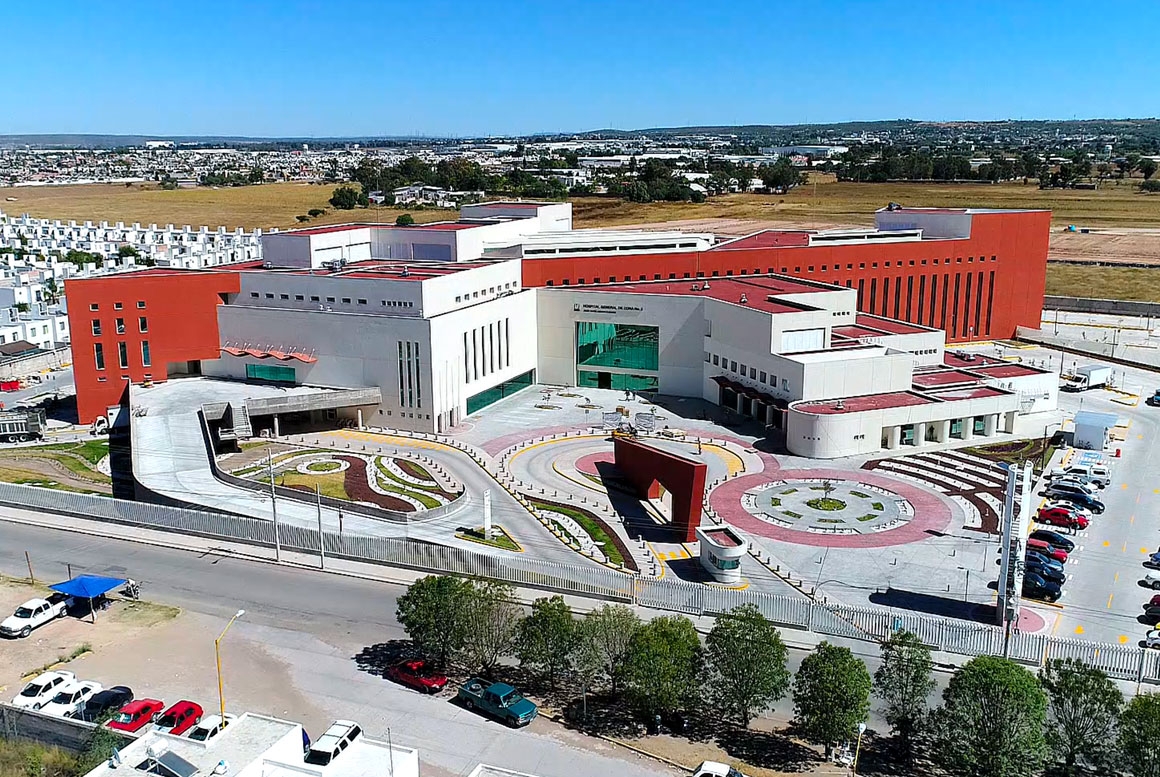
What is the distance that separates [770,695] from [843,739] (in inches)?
104

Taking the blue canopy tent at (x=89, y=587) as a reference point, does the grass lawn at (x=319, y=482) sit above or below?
below

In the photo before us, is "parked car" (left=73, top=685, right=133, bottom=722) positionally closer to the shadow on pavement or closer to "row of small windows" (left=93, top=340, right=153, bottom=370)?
the shadow on pavement

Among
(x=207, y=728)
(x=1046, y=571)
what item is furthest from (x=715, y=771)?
(x=1046, y=571)

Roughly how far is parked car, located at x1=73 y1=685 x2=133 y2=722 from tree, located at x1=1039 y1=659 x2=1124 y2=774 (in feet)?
97.9

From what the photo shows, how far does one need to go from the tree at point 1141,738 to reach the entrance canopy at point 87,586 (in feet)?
123

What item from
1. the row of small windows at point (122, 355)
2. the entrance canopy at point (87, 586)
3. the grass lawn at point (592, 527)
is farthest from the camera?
the row of small windows at point (122, 355)

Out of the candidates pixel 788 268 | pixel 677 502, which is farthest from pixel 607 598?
pixel 788 268

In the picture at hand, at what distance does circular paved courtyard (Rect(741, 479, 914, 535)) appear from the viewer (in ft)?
179

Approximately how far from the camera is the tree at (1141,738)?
27750 mm

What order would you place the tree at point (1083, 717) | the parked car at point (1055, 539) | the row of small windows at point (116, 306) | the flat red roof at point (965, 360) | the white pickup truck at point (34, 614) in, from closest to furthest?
the tree at point (1083, 717), the white pickup truck at point (34, 614), the parked car at point (1055, 539), the row of small windows at point (116, 306), the flat red roof at point (965, 360)

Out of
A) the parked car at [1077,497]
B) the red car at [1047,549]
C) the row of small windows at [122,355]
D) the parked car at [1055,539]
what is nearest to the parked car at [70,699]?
the red car at [1047,549]

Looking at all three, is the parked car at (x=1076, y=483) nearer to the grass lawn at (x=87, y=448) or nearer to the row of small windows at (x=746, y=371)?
the row of small windows at (x=746, y=371)

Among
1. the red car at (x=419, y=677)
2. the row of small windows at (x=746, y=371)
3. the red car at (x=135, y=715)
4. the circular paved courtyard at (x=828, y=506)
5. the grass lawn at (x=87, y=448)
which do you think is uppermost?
the row of small windows at (x=746, y=371)

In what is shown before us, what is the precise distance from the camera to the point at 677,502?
53.5 meters
